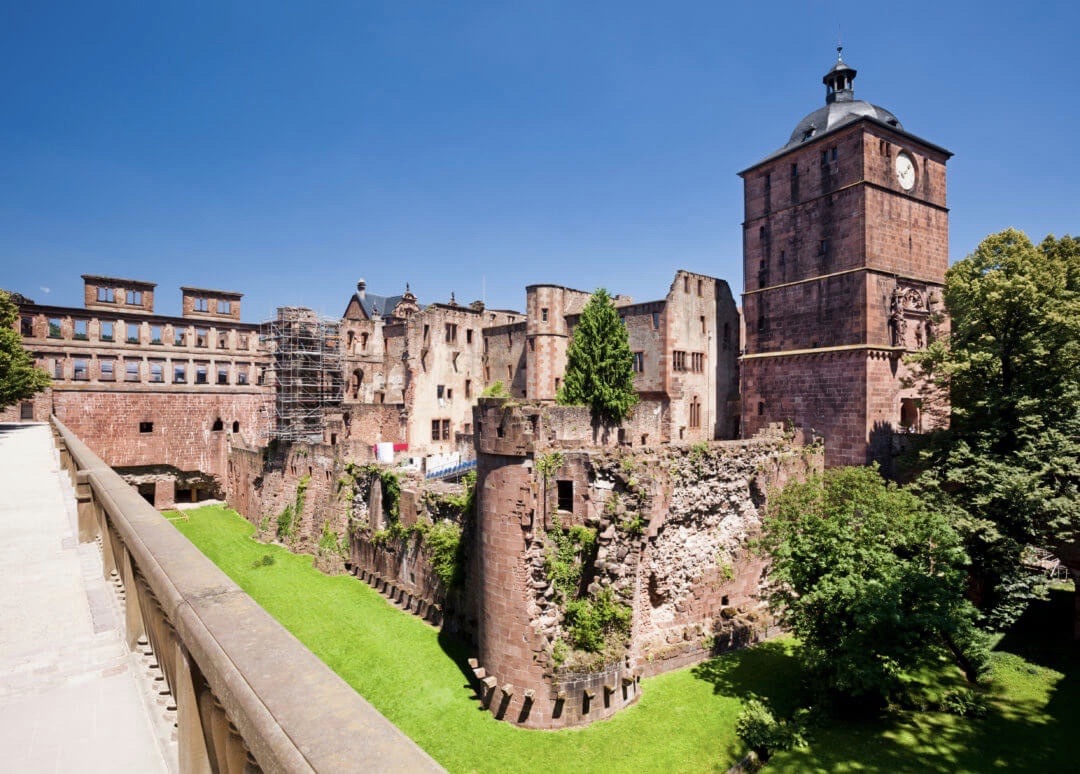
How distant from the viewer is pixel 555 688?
52.5 ft

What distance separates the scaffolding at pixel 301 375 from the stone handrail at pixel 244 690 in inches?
1280

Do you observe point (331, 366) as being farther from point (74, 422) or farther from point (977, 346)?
point (977, 346)

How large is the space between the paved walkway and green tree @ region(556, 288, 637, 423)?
96.3 ft

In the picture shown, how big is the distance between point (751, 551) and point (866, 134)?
20.9 meters

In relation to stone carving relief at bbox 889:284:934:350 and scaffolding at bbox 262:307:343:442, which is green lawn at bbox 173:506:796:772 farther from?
stone carving relief at bbox 889:284:934:350

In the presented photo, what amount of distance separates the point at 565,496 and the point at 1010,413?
16.7 metres

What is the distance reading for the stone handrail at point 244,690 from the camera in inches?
69.9

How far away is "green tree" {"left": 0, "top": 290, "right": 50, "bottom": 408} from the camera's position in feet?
97.4

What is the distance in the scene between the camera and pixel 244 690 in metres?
2.10

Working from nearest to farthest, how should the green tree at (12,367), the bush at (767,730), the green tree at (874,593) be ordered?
the bush at (767,730) < the green tree at (874,593) < the green tree at (12,367)

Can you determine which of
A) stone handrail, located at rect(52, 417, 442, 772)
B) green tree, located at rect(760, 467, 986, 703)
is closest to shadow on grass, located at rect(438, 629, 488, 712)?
green tree, located at rect(760, 467, 986, 703)

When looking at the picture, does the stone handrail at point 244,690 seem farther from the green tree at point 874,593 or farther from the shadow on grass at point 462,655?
the green tree at point 874,593

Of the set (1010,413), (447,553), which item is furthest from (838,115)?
(447,553)

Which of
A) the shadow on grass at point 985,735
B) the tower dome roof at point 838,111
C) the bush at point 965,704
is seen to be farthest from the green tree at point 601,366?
the bush at point 965,704
